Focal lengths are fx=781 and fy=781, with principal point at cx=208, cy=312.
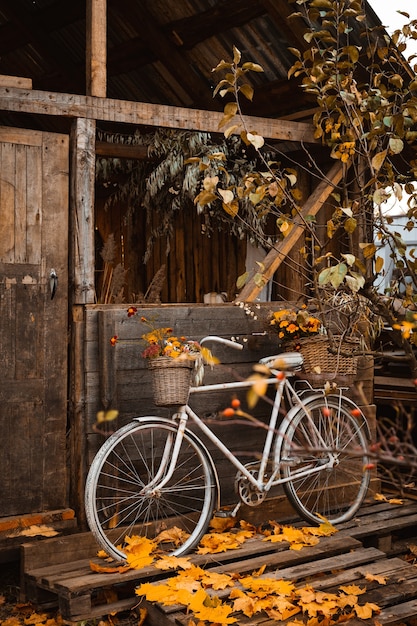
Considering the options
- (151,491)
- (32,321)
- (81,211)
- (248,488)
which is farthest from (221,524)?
(81,211)

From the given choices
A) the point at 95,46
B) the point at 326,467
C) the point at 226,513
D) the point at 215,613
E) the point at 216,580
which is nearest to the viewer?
the point at 215,613

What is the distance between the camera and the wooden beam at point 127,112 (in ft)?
16.1

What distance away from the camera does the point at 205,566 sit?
468cm

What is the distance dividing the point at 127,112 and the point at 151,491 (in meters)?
2.49

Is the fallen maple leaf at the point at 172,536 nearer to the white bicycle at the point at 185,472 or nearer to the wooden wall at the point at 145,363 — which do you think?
the white bicycle at the point at 185,472

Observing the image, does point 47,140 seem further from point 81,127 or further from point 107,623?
point 107,623

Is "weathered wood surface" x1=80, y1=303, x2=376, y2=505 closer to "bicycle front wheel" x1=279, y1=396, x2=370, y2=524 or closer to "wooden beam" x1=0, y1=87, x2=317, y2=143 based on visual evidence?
"bicycle front wheel" x1=279, y1=396, x2=370, y2=524

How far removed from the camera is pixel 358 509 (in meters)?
5.74

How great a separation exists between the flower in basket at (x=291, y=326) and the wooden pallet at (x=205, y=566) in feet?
4.43

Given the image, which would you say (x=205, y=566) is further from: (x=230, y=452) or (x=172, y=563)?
(x=230, y=452)

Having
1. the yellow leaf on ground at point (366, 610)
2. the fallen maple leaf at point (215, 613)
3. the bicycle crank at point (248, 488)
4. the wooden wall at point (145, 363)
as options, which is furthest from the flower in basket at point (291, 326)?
the fallen maple leaf at point (215, 613)

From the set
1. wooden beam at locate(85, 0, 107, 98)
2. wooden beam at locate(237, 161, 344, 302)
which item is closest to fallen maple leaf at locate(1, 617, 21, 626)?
wooden beam at locate(237, 161, 344, 302)

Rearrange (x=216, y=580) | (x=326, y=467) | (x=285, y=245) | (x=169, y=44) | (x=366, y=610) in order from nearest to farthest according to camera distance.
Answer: (x=366, y=610), (x=216, y=580), (x=326, y=467), (x=285, y=245), (x=169, y=44)

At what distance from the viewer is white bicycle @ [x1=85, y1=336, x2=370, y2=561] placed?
4.68m
